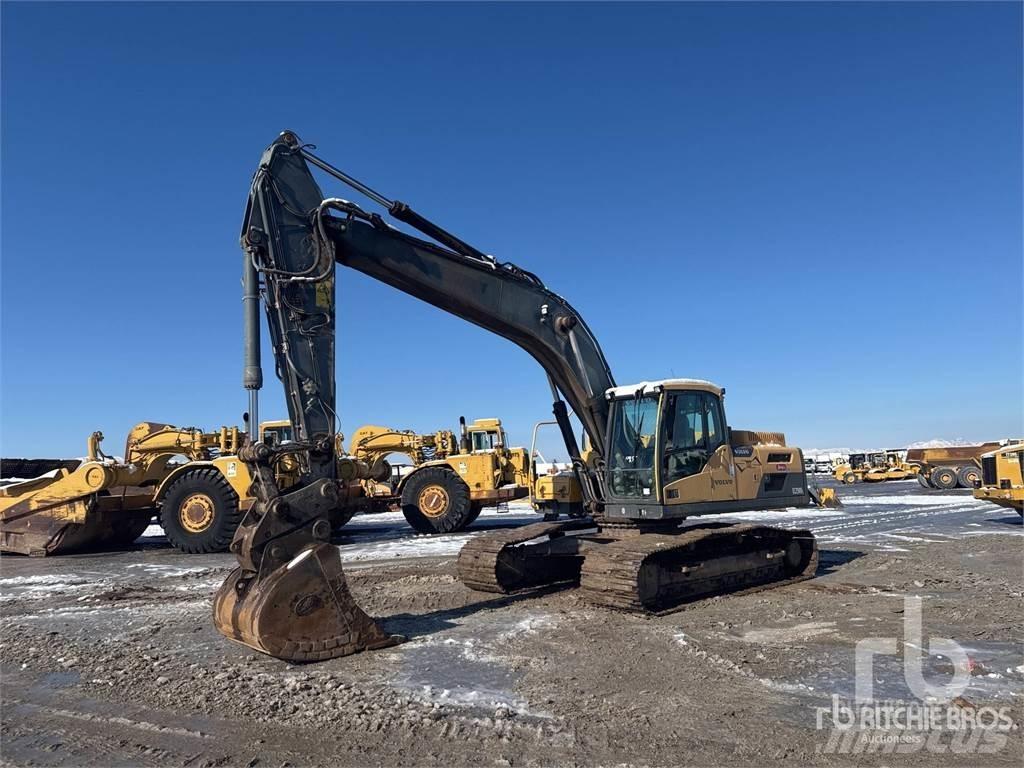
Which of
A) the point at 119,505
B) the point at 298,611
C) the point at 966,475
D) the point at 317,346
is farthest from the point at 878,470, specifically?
the point at 298,611

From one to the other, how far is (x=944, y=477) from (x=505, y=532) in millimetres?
33186

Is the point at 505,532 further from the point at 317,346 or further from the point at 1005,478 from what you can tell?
the point at 1005,478

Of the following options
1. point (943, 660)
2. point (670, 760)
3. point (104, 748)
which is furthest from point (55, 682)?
point (943, 660)

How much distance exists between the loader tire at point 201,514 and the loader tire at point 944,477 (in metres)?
33.1

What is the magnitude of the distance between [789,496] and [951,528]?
9628 mm

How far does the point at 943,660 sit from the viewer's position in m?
6.13

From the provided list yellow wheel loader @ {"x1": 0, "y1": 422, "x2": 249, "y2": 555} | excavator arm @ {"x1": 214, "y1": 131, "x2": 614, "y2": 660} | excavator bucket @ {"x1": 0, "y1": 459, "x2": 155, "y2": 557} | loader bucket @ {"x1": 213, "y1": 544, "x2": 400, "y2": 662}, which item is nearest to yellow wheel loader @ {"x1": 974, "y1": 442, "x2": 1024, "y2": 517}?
excavator arm @ {"x1": 214, "y1": 131, "x2": 614, "y2": 660}

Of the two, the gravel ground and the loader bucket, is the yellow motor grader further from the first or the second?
the loader bucket

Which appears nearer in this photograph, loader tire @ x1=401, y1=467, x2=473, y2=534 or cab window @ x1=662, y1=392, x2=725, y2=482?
cab window @ x1=662, y1=392, x2=725, y2=482

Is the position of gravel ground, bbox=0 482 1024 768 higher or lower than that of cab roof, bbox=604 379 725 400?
lower

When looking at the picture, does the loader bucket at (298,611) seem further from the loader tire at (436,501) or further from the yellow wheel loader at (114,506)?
the loader tire at (436,501)

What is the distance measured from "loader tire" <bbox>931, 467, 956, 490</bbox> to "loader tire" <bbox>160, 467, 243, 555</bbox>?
33.1 m

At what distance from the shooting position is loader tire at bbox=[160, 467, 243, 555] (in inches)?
599

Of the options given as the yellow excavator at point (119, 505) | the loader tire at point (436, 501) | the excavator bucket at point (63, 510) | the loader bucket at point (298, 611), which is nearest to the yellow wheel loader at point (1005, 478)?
the loader tire at point (436, 501)
